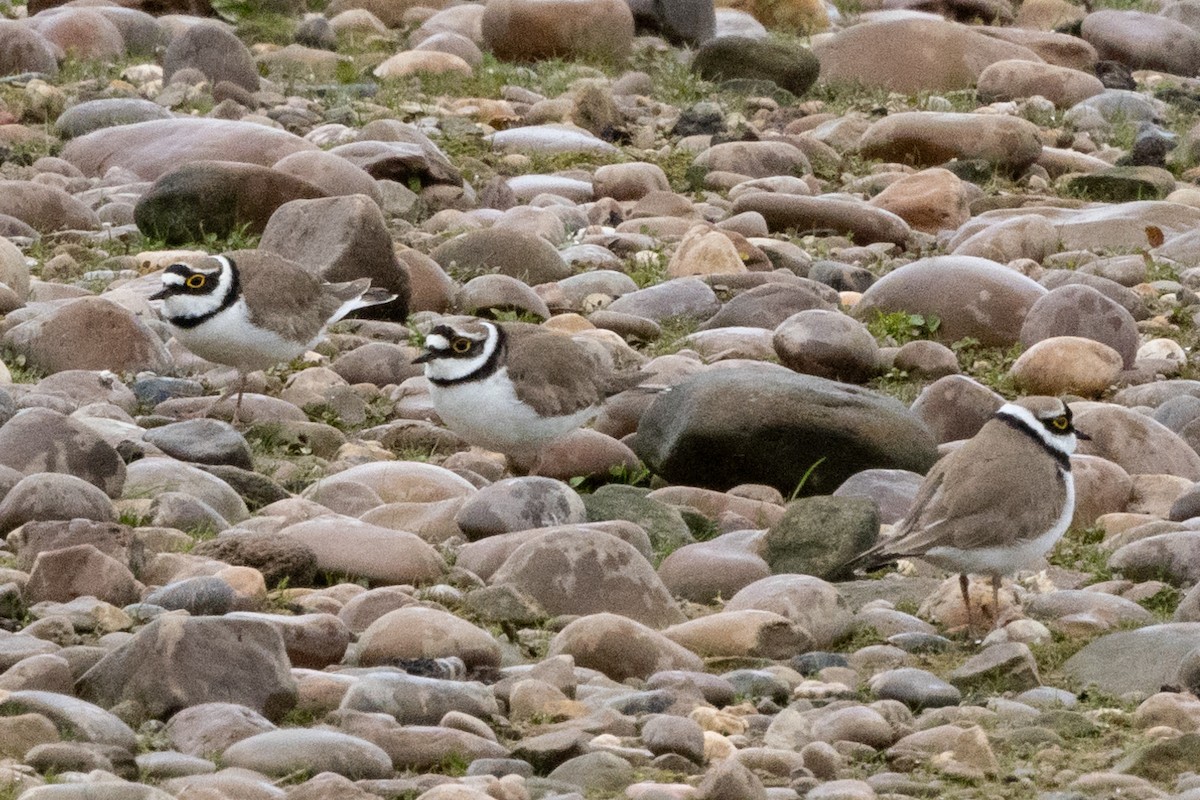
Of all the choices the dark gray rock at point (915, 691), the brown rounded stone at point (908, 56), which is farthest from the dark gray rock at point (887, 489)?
the brown rounded stone at point (908, 56)

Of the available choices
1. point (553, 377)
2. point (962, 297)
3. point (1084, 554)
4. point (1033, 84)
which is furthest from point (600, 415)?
point (1033, 84)

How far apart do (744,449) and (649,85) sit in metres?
8.82

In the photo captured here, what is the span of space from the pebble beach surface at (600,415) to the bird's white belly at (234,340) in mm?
200

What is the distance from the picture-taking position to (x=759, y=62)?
A: 1655cm

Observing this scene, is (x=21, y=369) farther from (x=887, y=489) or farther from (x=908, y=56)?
(x=908, y=56)

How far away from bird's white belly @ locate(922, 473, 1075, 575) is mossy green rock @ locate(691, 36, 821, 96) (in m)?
10.3

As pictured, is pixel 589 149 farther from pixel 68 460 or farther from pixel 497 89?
pixel 68 460

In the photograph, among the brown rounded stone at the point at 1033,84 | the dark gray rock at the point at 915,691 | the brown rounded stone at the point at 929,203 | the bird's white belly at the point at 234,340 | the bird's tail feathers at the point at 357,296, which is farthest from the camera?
the brown rounded stone at the point at 1033,84

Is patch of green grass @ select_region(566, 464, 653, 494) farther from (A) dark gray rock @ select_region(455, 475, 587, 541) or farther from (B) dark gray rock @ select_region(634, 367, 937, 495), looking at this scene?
(A) dark gray rock @ select_region(455, 475, 587, 541)

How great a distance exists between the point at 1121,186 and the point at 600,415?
20.2ft

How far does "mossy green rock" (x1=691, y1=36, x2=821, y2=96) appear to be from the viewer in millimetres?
16453

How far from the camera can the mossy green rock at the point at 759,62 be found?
54.0ft

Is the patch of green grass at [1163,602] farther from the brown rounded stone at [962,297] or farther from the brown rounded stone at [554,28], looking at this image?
the brown rounded stone at [554,28]

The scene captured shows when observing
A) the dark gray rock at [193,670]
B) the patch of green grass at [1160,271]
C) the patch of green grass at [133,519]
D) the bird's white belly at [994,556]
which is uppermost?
the dark gray rock at [193,670]
